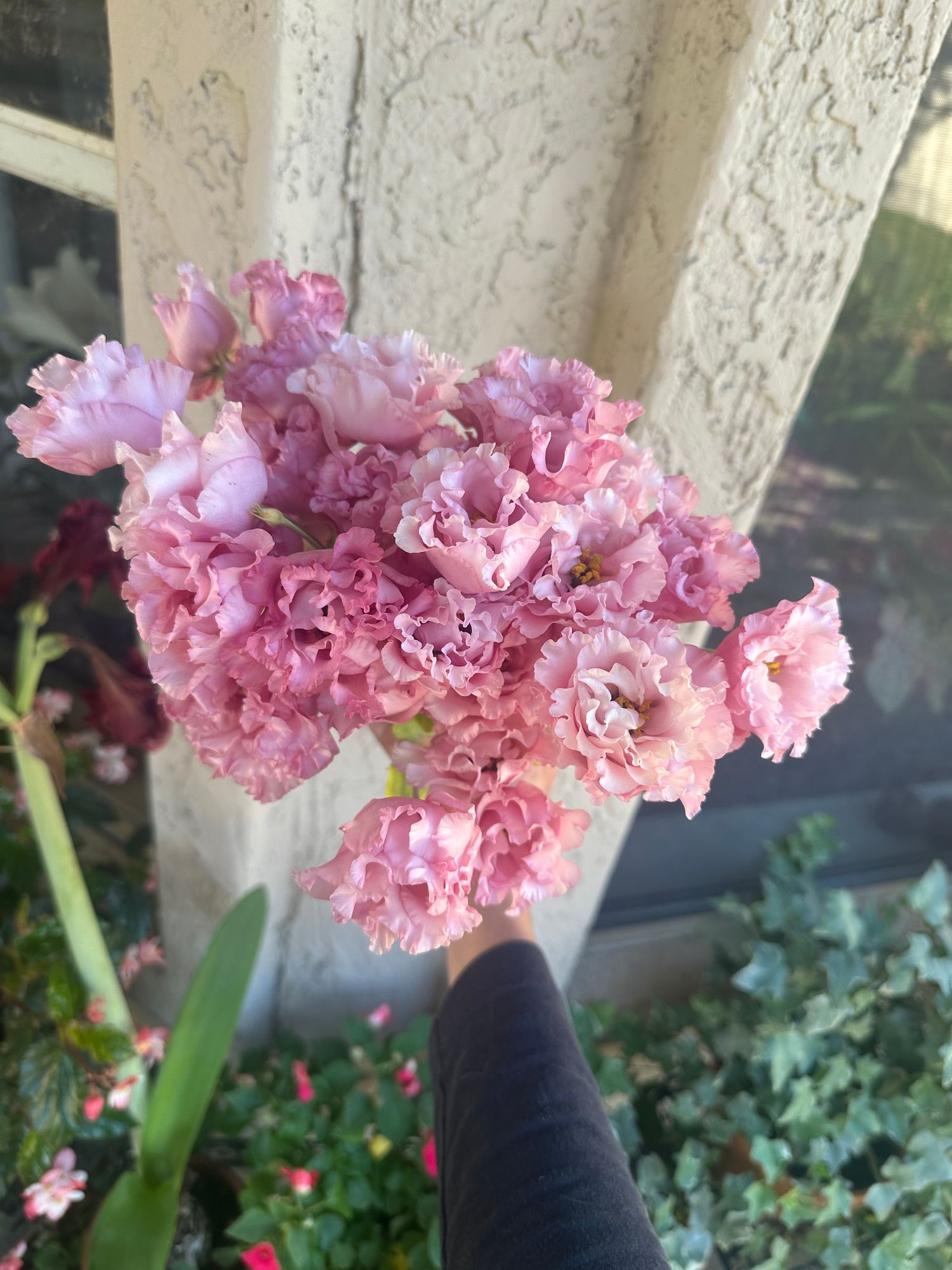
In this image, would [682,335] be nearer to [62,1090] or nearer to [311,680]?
[311,680]

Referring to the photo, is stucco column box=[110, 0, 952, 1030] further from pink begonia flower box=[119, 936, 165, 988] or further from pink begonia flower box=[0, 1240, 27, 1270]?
pink begonia flower box=[0, 1240, 27, 1270]

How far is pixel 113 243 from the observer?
2.97 feet

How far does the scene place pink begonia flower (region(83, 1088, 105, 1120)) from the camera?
83 centimetres

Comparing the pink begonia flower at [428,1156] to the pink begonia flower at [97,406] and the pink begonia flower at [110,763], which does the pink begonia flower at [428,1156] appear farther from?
the pink begonia flower at [97,406]

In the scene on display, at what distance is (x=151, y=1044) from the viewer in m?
0.89

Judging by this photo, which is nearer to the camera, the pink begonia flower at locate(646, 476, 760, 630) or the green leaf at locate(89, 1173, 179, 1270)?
the pink begonia flower at locate(646, 476, 760, 630)

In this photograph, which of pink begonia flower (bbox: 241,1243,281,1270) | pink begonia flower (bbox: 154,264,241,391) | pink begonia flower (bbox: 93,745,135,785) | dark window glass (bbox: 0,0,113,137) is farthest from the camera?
pink begonia flower (bbox: 93,745,135,785)

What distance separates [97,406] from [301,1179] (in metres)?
0.88

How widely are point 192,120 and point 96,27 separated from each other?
0.20 m

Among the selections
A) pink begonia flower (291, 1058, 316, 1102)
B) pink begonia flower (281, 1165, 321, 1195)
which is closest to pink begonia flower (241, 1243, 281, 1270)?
pink begonia flower (281, 1165, 321, 1195)

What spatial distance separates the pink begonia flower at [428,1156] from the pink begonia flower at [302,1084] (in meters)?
0.16

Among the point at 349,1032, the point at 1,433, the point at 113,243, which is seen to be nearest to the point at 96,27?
the point at 113,243

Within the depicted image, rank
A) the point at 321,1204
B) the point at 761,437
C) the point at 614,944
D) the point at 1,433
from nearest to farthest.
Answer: the point at 761,437 → the point at 321,1204 → the point at 1,433 → the point at 614,944

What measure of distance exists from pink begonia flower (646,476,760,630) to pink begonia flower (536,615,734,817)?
2.4 inches
